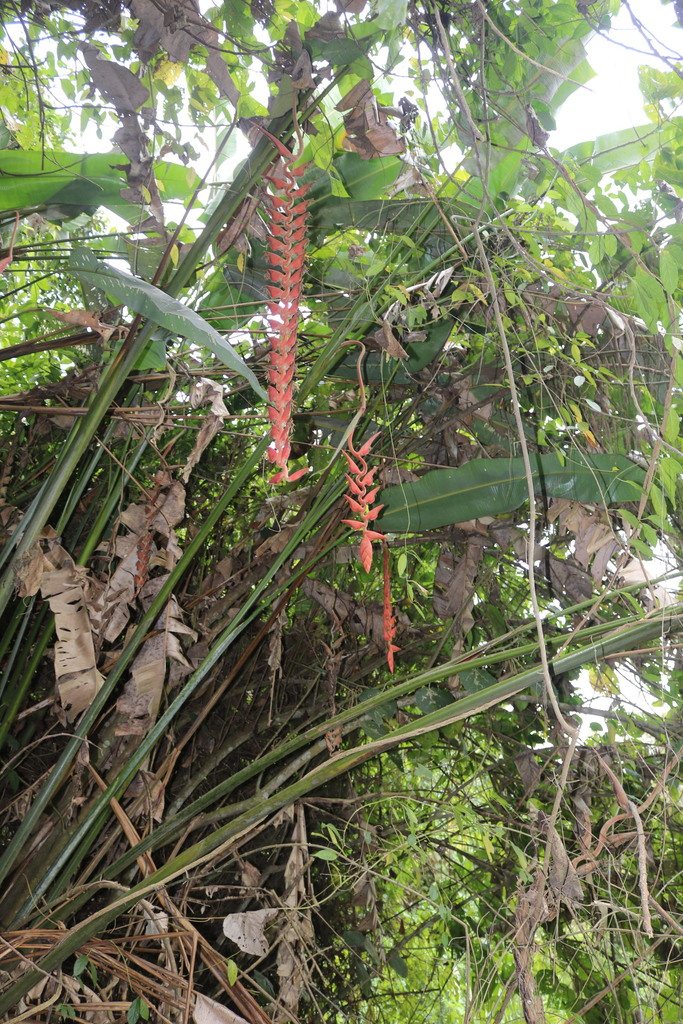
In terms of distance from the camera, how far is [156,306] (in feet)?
2.73

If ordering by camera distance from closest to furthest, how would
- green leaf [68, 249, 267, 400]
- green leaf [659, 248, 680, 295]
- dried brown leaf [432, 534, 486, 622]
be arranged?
green leaf [659, 248, 680, 295] → green leaf [68, 249, 267, 400] → dried brown leaf [432, 534, 486, 622]

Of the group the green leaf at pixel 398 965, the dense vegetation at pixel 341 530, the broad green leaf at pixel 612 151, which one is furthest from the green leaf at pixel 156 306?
the green leaf at pixel 398 965

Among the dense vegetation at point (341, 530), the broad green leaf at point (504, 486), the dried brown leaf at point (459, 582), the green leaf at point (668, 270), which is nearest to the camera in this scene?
the green leaf at point (668, 270)

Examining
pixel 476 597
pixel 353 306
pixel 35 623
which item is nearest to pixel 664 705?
pixel 476 597

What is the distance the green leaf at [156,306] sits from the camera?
0.80 m

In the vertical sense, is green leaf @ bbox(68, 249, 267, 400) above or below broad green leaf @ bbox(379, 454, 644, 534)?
above

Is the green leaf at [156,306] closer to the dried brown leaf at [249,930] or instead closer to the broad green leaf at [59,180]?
the broad green leaf at [59,180]

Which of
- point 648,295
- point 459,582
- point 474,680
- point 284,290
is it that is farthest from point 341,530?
point 648,295

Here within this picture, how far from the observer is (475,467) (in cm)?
105

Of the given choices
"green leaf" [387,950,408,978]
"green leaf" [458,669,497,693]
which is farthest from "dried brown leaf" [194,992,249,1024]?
"green leaf" [458,669,497,693]

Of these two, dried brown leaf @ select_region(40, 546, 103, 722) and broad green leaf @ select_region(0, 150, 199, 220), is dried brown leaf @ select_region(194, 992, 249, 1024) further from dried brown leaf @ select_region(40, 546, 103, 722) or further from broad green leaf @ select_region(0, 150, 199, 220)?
broad green leaf @ select_region(0, 150, 199, 220)

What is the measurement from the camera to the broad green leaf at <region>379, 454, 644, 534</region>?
1029mm

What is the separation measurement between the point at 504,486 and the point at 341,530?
0.29 metres

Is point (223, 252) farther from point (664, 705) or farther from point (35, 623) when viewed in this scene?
point (664, 705)
